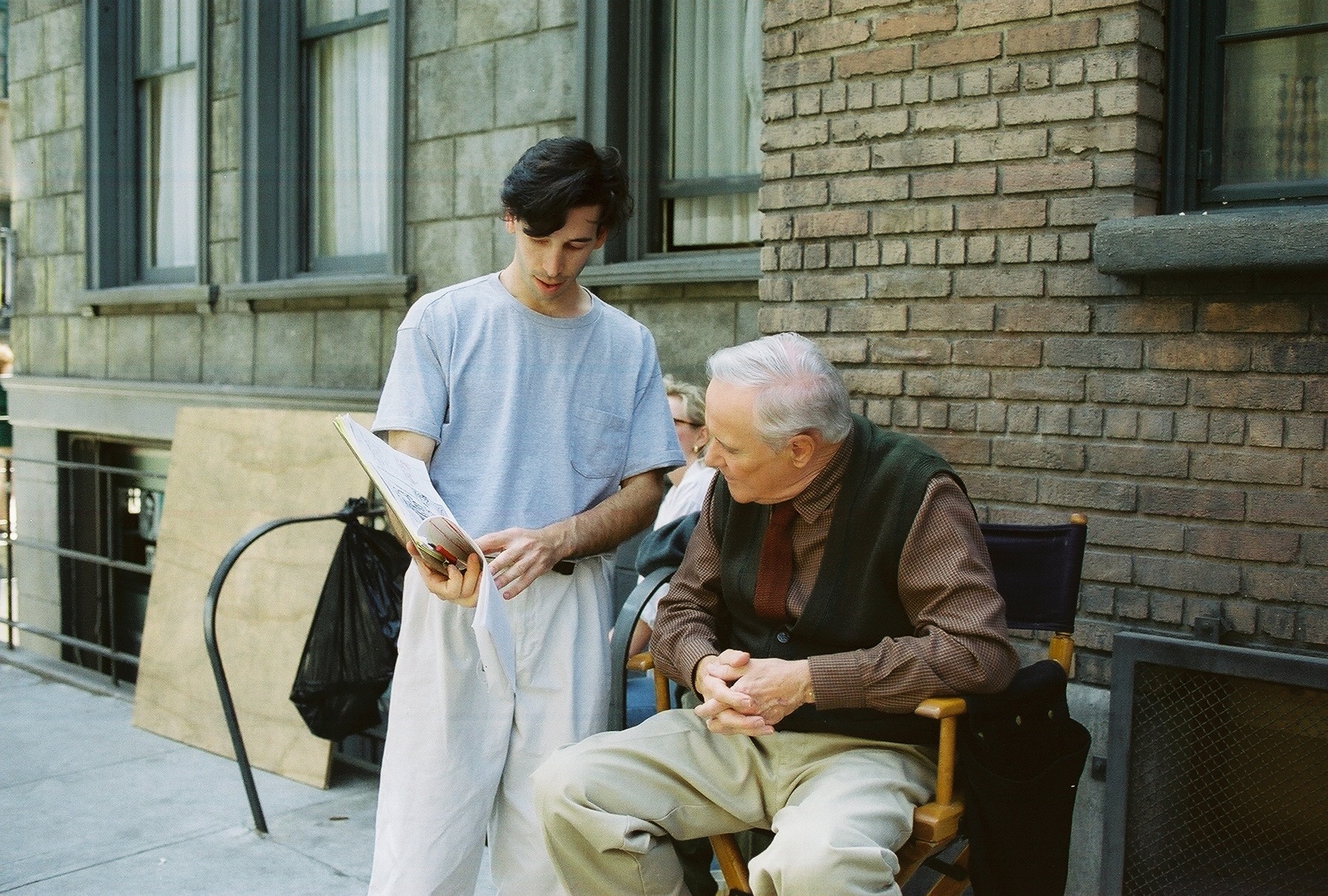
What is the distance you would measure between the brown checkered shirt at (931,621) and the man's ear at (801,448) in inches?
2.3

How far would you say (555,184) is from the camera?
9.18ft

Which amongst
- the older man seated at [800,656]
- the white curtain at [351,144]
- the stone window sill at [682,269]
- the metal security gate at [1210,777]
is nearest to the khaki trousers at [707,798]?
the older man seated at [800,656]

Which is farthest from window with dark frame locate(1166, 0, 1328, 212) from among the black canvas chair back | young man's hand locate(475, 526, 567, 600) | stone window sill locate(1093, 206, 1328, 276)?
young man's hand locate(475, 526, 567, 600)

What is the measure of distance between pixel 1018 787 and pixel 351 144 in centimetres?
554

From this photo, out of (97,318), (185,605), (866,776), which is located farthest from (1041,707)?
(97,318)

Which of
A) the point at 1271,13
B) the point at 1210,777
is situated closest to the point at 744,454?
the point at 1210,777

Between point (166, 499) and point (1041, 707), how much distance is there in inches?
190

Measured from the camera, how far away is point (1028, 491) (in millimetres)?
3893

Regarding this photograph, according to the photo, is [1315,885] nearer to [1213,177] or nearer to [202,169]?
[1213,177]

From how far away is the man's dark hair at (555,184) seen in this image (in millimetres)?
2801

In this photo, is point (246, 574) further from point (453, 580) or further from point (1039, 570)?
point (1039, 570)

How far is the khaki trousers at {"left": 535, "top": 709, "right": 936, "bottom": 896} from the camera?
2.61 metres

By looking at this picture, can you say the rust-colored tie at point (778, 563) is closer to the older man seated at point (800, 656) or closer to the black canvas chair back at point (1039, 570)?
the older man seated at point (800, 656)

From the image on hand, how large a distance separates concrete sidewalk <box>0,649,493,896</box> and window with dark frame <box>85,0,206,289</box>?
3.21 meters
